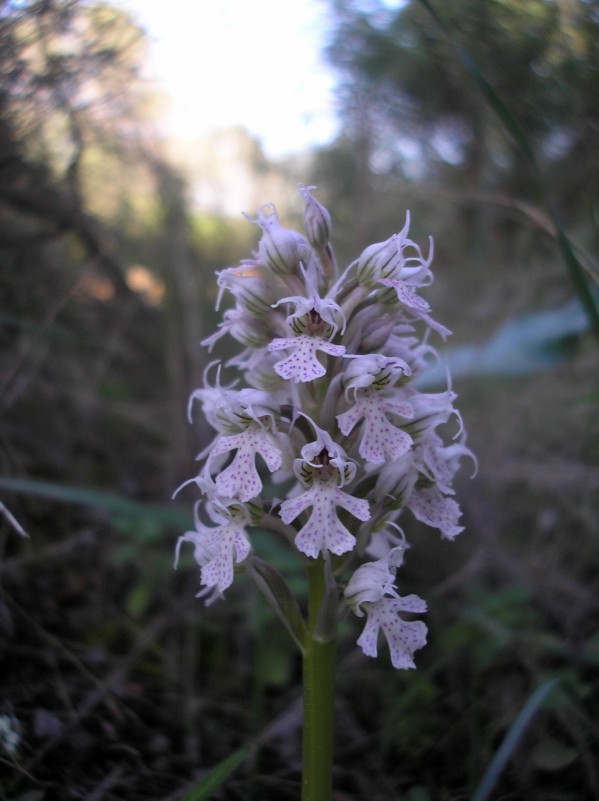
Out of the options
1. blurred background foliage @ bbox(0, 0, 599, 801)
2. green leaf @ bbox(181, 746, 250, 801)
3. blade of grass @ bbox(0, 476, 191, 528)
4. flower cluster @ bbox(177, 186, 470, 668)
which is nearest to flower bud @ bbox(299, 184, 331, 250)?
flower cluster @ bbox(177, 186, 470, 668)

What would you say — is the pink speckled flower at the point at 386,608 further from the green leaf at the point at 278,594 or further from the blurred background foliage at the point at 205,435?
the blurred background foliage at the point at 205,435

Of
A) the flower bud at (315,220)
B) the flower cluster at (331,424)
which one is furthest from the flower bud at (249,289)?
the flower bud at (315,220)

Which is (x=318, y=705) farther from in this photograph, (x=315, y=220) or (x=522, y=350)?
(x=522, y=350)

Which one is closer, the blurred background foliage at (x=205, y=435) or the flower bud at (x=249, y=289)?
the flower bud at (x=249, y=289)

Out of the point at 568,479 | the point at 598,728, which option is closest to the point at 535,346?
the point at 568,479

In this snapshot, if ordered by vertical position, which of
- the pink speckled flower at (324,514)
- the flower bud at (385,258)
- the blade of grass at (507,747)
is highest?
the flower bud at (385,258)
